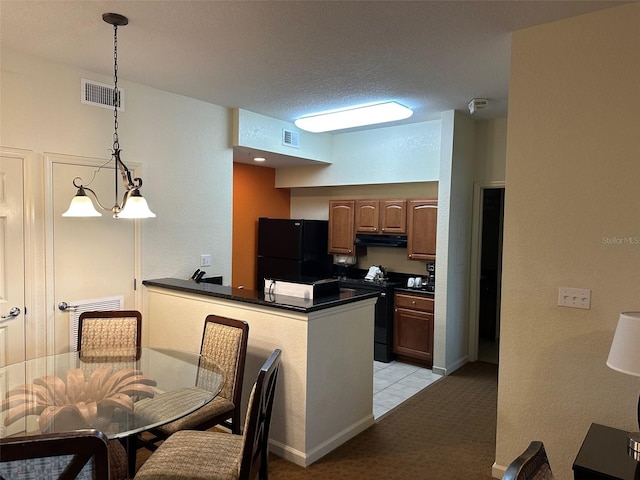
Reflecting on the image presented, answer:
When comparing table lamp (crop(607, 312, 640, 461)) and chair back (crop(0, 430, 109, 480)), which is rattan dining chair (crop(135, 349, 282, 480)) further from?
table lamp (crop(607, 312, 640, 461))

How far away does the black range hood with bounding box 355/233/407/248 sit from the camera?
17.2 ft

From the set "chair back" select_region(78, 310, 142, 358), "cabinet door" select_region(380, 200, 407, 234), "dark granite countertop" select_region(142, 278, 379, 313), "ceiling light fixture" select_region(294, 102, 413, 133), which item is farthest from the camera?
"cabinet door" select_region(380, 200, 407, 234)

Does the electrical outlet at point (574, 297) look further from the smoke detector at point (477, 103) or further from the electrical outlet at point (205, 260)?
the electrical outlet at point (205, 260)

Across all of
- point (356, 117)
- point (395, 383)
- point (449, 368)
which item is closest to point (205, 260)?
point (356, 117)

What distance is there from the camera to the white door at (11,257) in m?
2.99

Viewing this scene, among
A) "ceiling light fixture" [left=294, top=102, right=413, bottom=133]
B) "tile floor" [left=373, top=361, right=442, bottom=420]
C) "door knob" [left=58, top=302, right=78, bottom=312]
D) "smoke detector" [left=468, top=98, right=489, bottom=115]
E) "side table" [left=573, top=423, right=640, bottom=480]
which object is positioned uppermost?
"smoke detector" [left=468, top=98, right=489, bottom=115]

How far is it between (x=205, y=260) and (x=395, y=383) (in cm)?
221

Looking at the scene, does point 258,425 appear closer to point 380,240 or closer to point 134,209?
point 134,209

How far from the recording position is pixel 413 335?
4945 millimetres

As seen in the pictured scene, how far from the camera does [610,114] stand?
7.68 feet

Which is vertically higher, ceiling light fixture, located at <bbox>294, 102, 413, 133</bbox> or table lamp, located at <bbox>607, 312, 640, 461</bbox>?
ceiling light fixture, located at <bbox>294, 102, 413, 133</bbox>

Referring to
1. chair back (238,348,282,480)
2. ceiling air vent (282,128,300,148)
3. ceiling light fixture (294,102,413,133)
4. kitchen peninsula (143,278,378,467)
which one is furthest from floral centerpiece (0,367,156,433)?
ceiling air vent (282,128,300,148)

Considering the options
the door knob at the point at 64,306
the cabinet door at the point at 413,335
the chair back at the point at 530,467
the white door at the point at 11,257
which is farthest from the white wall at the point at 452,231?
the white door at the point at 11,257

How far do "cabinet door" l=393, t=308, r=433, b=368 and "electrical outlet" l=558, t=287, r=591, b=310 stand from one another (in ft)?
7.73
